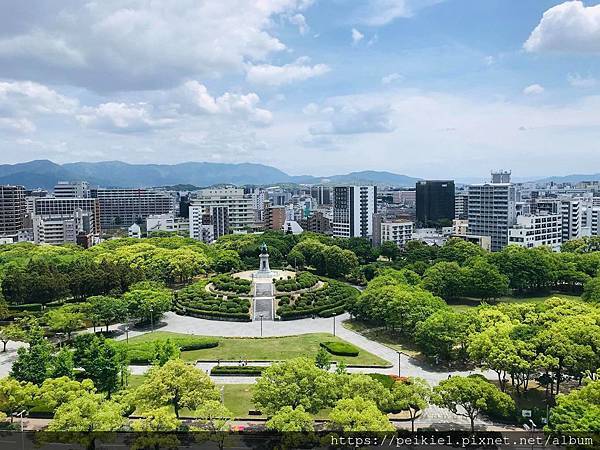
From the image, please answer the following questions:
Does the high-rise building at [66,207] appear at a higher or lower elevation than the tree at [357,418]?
higher

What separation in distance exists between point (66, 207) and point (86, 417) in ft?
397

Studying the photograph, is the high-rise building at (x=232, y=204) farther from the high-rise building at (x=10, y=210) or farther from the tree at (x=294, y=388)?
the tree at (x=294, y=388)

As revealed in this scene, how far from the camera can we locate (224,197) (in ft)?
382

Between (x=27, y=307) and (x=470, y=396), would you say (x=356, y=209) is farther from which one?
(x=470, y=396)

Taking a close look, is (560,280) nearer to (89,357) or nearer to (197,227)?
(89,357)

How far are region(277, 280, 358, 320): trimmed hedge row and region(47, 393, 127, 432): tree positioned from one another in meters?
28.6

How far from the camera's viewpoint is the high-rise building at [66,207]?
409ft

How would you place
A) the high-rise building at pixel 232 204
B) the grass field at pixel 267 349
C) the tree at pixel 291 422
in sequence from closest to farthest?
the tree at pixel 291 422, the grass field at pixel 267 349, the high-rise building at pixel 232 204

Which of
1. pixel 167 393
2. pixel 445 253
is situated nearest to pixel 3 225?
pixel 445 253

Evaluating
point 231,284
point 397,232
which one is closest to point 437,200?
point 397,232

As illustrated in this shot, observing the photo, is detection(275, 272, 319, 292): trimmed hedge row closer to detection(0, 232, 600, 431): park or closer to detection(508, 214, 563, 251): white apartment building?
detection(0, 232, 600, 431): park

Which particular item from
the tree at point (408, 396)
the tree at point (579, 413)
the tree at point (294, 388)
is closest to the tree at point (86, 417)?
the tree at point (294, 388)

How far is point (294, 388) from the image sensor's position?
2330 centimetres

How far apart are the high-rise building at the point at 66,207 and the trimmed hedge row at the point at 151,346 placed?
91.0 m
